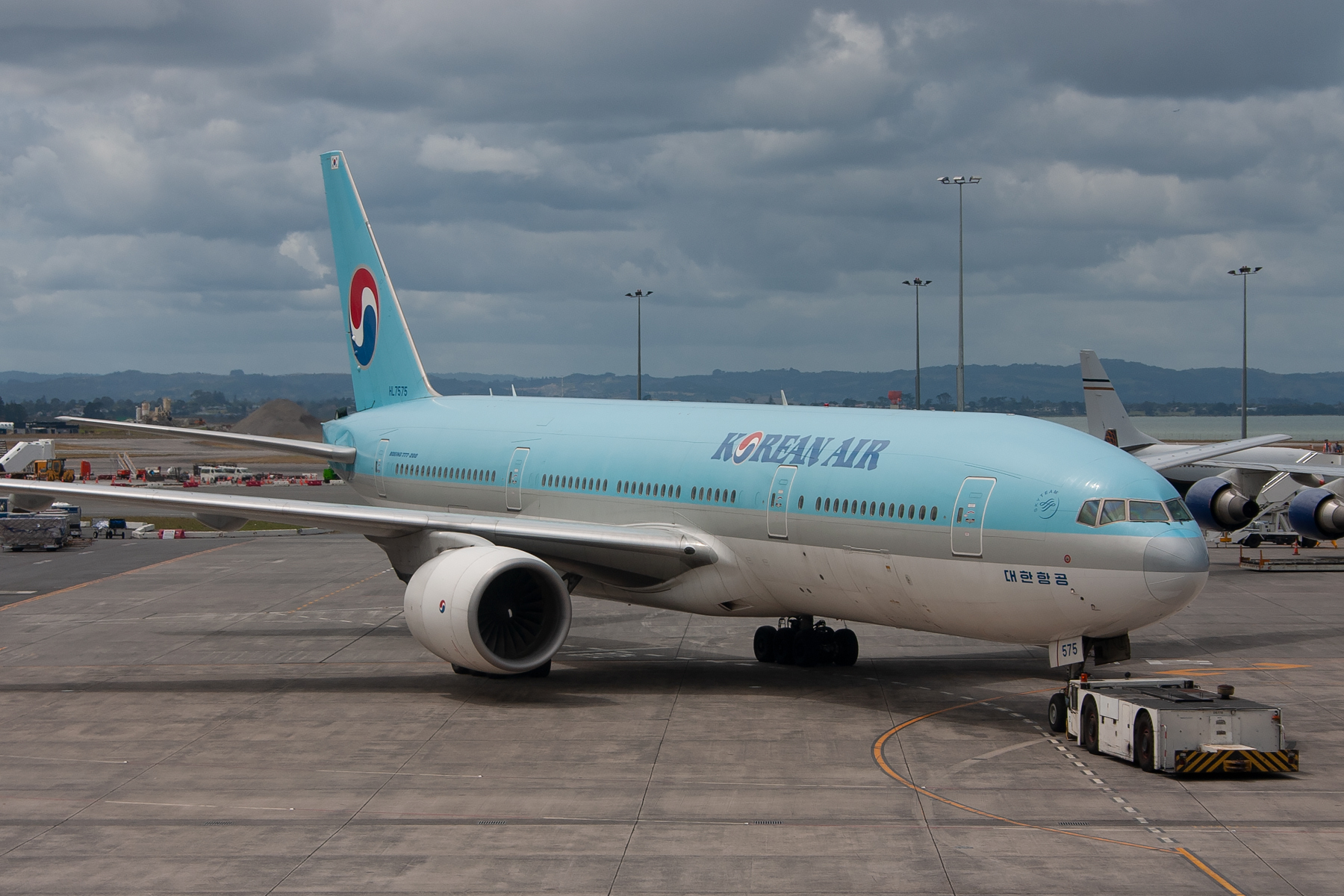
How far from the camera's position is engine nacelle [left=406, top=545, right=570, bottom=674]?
22109 millimetres

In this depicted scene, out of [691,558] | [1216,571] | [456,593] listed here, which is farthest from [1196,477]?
[456,593]

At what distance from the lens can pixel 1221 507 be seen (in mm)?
38156

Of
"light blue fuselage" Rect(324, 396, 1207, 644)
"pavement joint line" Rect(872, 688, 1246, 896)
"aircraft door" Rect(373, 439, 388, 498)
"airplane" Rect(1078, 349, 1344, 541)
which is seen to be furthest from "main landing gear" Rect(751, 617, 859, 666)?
"airplane" Rect(1078, 349, 1344, 541)

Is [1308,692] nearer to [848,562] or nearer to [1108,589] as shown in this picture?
[1108,589]

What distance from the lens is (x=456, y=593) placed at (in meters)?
22.2

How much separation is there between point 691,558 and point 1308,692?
1113cm

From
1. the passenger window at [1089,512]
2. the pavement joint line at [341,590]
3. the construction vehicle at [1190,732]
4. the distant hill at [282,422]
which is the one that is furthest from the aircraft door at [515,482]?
the distant hill at [282,422]

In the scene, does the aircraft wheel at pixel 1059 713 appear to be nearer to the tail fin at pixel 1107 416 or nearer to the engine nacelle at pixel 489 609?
Result: the engine nacelle at pixel 489 609

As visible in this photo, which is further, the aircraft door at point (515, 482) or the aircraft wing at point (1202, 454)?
the aircraft wing at point (1202, 454)

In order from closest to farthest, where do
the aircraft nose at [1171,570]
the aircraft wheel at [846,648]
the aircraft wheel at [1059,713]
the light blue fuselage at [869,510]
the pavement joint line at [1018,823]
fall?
the pavement joint line at [1018,823] → the aircraft nose at [1171,570] → the light blue fuselage at [869,510] → the aircraft wheel at [1059,713] → the aircraft wheel at [846,648]

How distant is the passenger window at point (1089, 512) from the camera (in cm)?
1881

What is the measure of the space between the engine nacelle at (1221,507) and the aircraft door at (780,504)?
65.9ft

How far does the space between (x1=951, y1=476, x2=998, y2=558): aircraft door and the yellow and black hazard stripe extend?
12.9 ft

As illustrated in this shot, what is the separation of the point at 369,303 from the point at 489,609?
14.3 m
